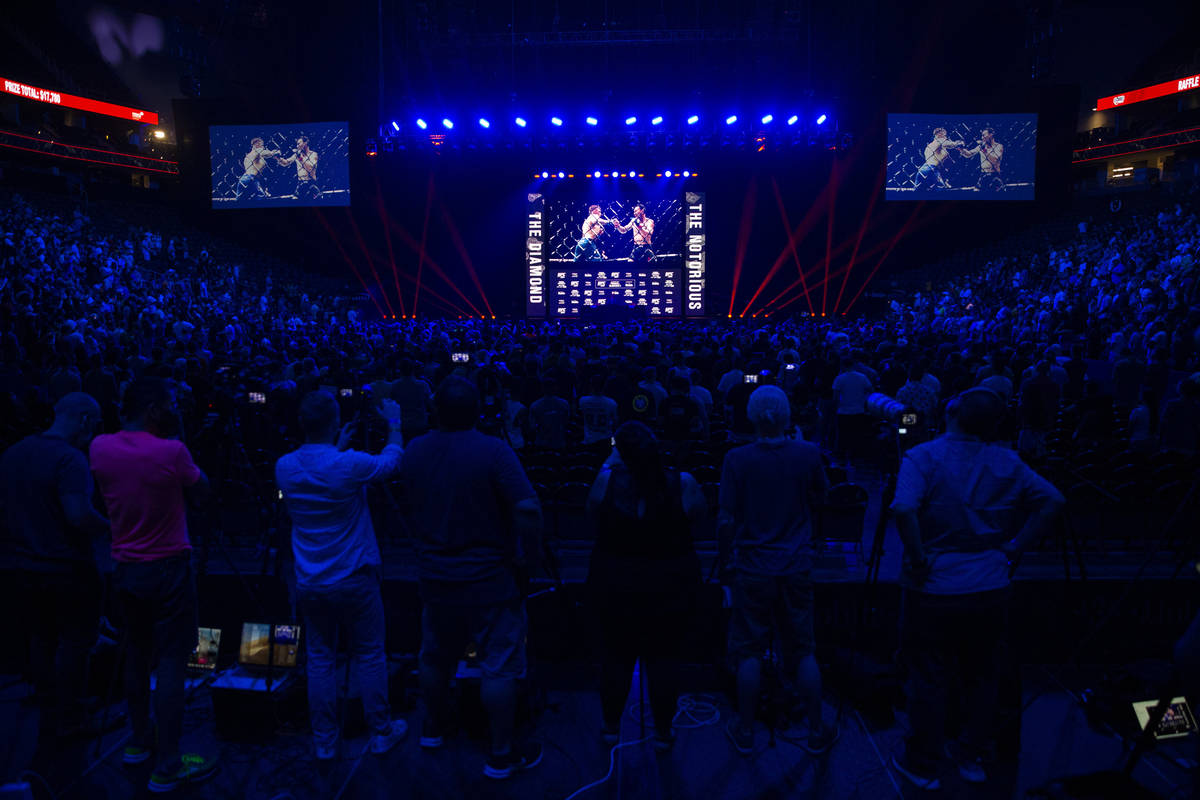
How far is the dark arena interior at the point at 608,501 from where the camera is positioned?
3475 mm

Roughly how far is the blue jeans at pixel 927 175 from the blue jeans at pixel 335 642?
2337 cm

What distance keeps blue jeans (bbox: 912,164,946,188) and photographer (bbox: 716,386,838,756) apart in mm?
22389

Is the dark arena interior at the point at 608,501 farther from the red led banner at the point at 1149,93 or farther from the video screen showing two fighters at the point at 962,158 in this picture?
the red led banner at the point at 1149,93

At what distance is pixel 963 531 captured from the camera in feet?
10.7

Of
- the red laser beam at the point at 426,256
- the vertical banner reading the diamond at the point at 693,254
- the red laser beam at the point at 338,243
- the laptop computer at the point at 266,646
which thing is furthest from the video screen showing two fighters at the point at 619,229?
the laptop computer at the point at 266,646

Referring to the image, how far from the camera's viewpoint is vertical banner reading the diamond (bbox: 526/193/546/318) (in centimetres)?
2711

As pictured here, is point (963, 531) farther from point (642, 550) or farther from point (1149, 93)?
point (1149, 93)

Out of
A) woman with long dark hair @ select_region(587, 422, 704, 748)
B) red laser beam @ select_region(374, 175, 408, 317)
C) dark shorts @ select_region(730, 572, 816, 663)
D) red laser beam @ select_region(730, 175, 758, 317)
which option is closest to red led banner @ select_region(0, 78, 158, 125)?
red laser beam @ select_region(374, 175, 408, 317)

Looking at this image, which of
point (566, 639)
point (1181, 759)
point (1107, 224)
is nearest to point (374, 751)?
point (566, 639)

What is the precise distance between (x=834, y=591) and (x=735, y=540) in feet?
5.37

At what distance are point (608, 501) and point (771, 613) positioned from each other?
951mm

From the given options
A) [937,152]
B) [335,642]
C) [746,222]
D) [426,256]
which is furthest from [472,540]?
[426,256]

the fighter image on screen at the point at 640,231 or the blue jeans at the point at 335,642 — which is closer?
the blue jeans at the point at 335,642

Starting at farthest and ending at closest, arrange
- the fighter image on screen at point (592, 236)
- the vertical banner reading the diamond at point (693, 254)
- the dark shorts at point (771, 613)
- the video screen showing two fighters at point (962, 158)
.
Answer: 1. the vertical banner reading the diamond at point (693, 254)
2. the fighter image on screen at point (592, 236)
3. the video screen showing two fighters at point (962, 158)
4. the dark shorts at point (771, 613)
